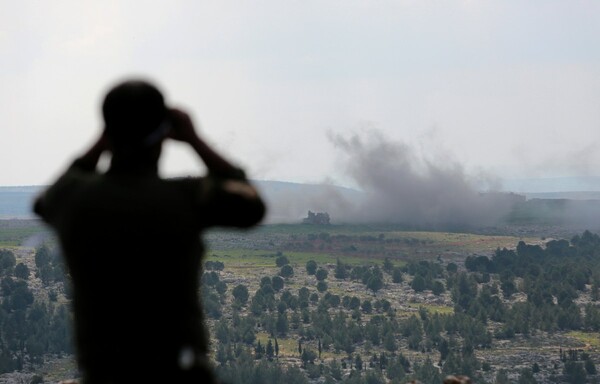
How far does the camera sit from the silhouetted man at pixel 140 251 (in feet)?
30.6

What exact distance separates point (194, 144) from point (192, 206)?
0.53m

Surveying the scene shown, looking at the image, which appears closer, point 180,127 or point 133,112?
point 133,112

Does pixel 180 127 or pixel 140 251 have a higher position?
pixel 180 127

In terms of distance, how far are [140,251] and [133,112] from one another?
3.07 feet

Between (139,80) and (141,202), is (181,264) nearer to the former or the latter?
(141,202)

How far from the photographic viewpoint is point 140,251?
9.34 m

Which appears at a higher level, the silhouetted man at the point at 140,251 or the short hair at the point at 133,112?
the short hair at the point at 133,112

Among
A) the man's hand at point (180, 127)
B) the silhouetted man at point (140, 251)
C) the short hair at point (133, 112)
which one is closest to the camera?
the silhouetted man at point (140, 251)

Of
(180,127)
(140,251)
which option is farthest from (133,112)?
(140,251)

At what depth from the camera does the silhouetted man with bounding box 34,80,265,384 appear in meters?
9.31

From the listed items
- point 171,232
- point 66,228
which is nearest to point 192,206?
point 171,232

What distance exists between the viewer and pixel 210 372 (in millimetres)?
9414

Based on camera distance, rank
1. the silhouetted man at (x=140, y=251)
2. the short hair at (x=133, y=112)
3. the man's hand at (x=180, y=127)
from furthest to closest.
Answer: the man's hand at (x=180, y=127), the short hair at (x=133, y=112), the silhouetted man at (x=140, y=251)

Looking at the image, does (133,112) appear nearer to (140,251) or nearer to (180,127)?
(180,127)
